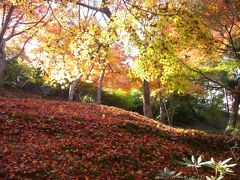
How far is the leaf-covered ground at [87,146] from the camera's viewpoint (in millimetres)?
6980

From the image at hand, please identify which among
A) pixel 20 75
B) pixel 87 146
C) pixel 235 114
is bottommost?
pixel 87 146

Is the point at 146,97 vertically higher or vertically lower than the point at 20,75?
lower

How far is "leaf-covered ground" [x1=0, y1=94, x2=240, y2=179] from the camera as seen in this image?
698 cm

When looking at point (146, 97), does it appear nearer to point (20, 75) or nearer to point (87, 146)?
point (87, 146)

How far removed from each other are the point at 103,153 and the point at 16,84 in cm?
1272

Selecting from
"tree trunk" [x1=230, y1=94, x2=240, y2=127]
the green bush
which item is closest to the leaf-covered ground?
"tree trunk" [x1=230, y1=94, x2=240, y2=127]

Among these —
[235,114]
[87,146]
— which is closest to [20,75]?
[235,114]

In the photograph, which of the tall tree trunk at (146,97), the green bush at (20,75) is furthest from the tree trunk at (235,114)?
the green bush at (20,75)

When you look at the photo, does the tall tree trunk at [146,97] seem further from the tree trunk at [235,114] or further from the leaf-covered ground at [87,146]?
the tree trunk at [235,114]

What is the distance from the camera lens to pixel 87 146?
8422 millimetres

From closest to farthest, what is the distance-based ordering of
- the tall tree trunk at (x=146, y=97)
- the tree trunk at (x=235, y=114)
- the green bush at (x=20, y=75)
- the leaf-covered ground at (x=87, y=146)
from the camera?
the leaf-covered ground at (x=87, y=146) < the tall tree trunk at (x=146, y=97) < the tree trunk at (x=235, y=114) < the green bush at (x=20, y=75)

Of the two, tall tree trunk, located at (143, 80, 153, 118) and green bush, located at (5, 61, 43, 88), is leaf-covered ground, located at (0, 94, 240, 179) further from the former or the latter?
green bush, located at (5, 61, 43, 88)

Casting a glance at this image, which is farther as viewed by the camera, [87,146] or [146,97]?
[146,97]

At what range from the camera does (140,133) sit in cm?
1038
